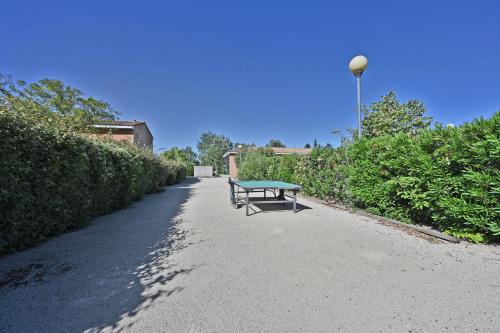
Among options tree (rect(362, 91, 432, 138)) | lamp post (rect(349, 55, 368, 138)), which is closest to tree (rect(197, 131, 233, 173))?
tree (rect(362, 91, 432, 138))

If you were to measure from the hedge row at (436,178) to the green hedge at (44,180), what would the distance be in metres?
7.25

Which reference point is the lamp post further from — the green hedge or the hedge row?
the green hedge

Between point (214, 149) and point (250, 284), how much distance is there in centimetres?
5306

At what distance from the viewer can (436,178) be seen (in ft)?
14.8

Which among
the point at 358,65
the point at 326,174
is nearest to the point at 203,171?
the point at 326,174

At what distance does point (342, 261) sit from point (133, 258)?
3304 millimetres

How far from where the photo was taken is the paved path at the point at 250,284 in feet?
6.82

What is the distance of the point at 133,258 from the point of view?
3.57 meters

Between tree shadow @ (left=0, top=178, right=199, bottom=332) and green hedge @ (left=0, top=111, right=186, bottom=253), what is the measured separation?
0.37 metres

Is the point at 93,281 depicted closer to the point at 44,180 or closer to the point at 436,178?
the point at 44,180

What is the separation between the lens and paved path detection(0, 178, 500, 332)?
6.82 feet

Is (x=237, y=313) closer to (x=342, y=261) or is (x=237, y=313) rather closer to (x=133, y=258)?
(x=342, y=261)

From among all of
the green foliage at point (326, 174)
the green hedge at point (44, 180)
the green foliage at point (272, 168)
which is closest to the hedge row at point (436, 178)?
the green foliage at point (326, 174)

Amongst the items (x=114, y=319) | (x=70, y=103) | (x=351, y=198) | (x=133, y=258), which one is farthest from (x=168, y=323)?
(x=70, y=103)
